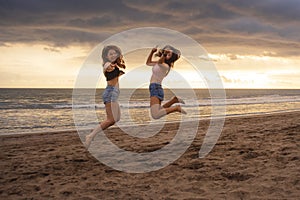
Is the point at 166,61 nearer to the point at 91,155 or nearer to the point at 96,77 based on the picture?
the point at 96,77

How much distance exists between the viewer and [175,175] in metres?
6.34

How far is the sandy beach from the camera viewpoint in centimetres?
539

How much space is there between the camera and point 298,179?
5.63 metres

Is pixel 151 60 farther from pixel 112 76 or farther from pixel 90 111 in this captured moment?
pixel 90 111

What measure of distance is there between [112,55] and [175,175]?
265cm

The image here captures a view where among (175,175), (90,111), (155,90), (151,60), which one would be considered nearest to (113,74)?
(155,90)

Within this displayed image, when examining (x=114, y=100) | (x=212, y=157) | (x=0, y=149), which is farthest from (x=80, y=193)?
(x=0, y=149)

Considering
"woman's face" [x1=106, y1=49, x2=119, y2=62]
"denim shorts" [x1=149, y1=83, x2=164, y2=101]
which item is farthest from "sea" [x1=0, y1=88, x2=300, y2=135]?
"woman's face" [x1=106, y1=49, x2=119, y2=62]

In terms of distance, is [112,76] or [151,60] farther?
[112,76]

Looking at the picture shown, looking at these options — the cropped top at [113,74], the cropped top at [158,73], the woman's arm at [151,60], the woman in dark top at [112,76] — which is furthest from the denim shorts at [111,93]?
the woman's arm at [151,60]

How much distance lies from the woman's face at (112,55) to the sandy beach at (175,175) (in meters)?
2.29

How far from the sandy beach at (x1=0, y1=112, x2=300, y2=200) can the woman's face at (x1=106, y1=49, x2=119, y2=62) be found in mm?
2290

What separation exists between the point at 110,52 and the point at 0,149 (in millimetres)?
6186

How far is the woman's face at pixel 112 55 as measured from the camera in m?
5.57
